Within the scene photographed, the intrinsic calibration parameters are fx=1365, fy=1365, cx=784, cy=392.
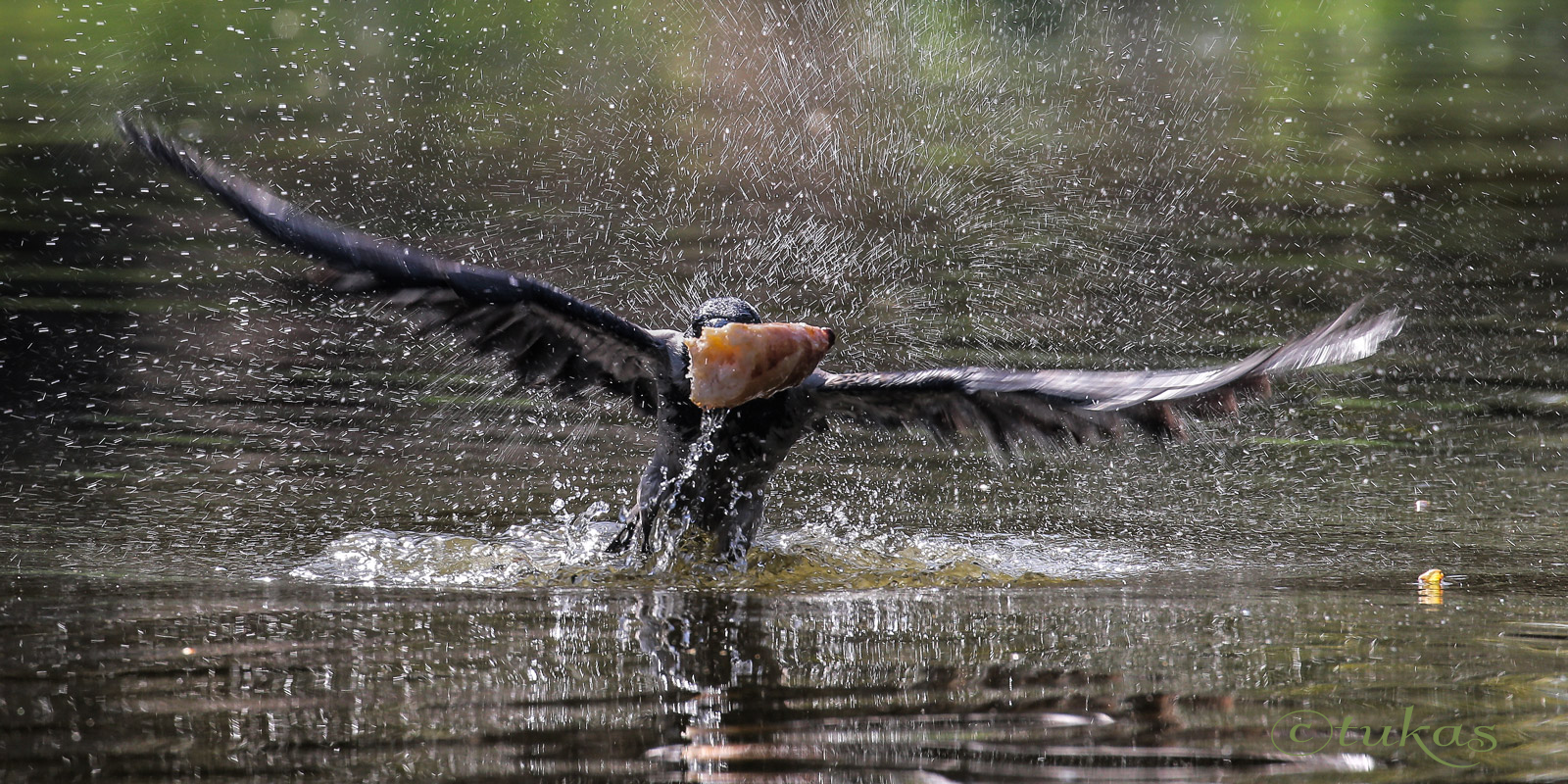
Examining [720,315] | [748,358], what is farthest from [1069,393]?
[720,315]

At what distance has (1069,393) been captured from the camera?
3.91 meters

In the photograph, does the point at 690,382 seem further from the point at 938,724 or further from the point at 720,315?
the point at 938,724

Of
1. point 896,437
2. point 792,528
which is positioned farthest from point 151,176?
point 792,528

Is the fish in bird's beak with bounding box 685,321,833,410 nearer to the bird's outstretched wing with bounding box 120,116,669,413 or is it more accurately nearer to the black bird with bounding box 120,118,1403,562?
the black bird with bounding box 120,118,1403,562

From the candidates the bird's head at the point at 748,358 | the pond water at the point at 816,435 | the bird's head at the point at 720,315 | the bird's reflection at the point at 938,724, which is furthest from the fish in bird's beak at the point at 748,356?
the bird's reflection at the point at 938,724

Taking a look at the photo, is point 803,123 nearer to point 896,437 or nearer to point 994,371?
point 896,437

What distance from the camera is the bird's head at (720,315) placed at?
4.34 metres

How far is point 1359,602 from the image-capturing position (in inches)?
151

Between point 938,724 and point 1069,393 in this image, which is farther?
point 1069,393

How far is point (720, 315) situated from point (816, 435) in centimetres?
193

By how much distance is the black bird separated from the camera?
3629 mm

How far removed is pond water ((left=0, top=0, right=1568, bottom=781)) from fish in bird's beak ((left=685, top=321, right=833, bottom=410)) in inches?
23.8

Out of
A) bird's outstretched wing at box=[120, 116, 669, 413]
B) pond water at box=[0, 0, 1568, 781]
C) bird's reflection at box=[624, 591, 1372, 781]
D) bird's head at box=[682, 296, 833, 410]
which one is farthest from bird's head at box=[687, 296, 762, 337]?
bird's reflection at box=[624, 591, 1372, 781]

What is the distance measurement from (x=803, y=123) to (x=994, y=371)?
7.27m
